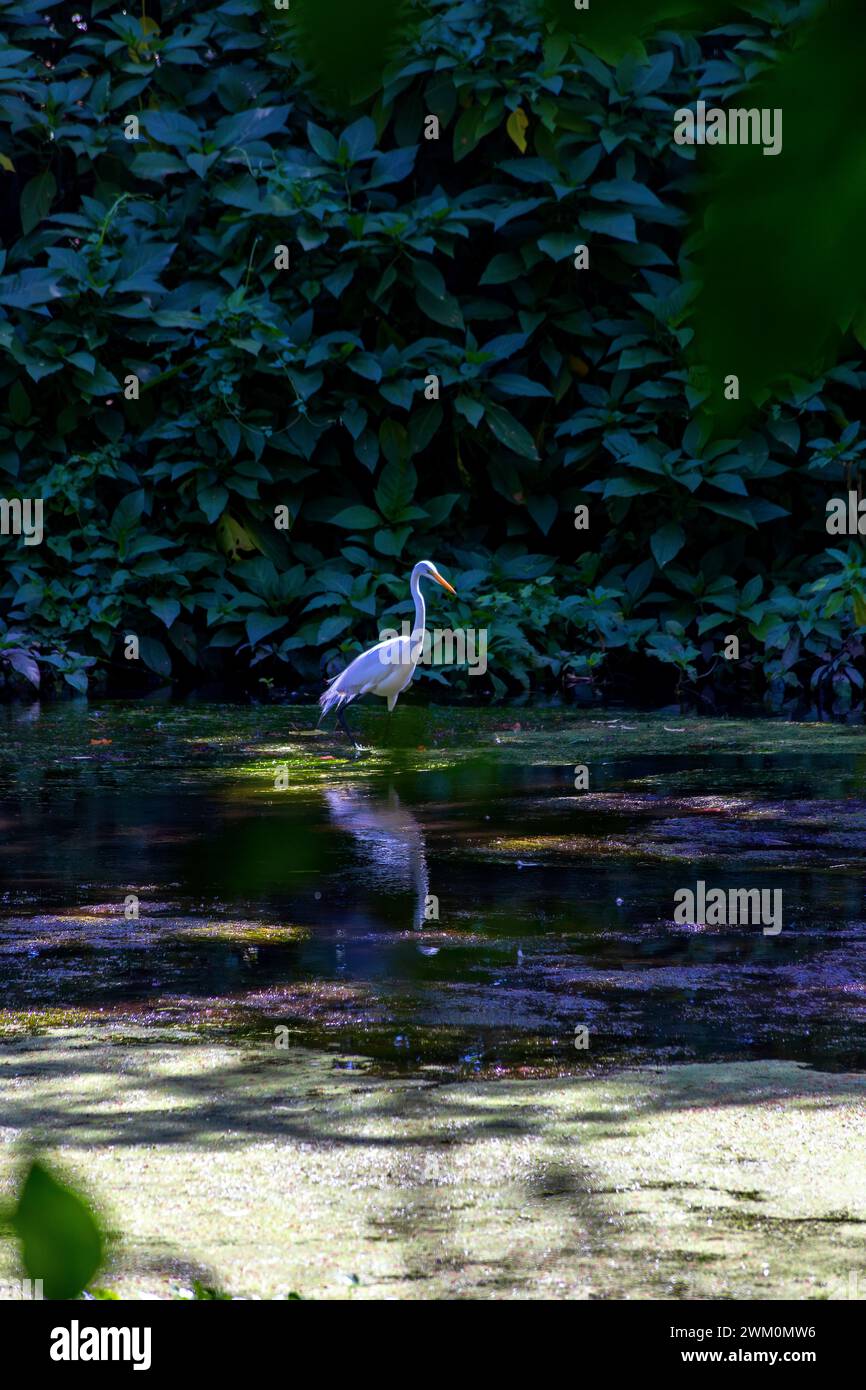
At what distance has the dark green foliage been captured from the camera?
33.8ft

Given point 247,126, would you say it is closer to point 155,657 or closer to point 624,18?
point 155,657

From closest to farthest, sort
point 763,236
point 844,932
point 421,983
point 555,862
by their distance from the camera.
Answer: point 763,236 < point 421,983 < point 844,932 < point 555,862

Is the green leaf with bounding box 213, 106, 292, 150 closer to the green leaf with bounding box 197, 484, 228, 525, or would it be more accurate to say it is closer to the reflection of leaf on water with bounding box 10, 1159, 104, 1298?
the green leaf with bounding box 197, 484, 228, 525

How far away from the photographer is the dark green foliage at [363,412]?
10.3 metres

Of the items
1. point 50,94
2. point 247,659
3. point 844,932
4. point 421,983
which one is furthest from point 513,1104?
point 50,94

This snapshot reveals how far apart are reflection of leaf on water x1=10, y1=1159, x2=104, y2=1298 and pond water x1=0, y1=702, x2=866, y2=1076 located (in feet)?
8.27

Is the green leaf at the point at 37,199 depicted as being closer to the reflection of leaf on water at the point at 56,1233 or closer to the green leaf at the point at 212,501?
the green leaf at the point at 212,501

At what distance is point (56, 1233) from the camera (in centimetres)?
75

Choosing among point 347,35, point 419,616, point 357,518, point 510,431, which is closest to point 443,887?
point 419,616

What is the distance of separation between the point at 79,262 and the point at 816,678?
5.31 m

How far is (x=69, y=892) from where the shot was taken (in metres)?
4.89

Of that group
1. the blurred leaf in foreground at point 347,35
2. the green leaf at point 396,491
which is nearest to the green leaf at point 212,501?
the green leaf at point 396,491

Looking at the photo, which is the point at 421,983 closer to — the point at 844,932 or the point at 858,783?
the point at 844,932

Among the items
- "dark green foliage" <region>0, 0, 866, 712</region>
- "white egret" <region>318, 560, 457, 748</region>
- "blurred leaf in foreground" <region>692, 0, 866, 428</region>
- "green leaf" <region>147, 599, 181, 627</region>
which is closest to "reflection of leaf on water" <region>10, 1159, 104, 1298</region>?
"blurred leaf in foreground" <region>692, 0, 866, 428</region>
